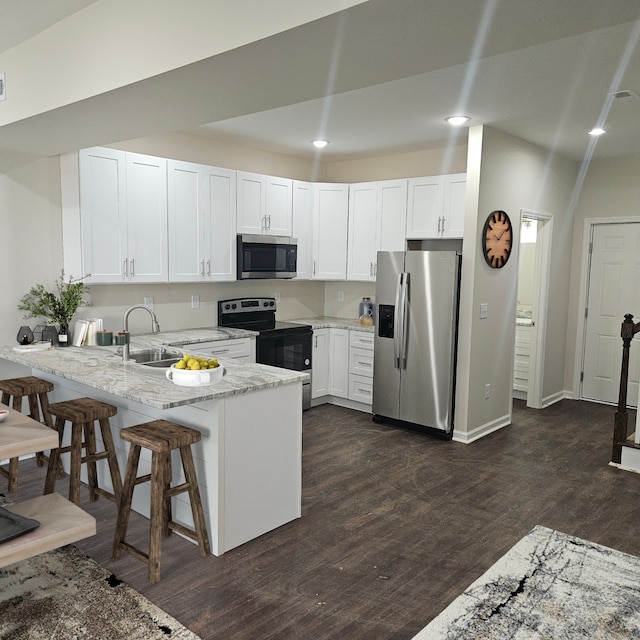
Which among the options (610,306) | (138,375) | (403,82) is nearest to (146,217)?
(138,375)

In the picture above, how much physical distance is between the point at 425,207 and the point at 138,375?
10.5 ft

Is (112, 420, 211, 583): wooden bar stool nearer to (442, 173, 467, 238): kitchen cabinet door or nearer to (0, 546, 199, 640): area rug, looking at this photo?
(0, 546, 199, 640): area rug

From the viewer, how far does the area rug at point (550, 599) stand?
2137mm

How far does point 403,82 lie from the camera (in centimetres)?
351

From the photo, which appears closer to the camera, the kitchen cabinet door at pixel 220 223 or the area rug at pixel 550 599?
the area rug at pixel 550 599

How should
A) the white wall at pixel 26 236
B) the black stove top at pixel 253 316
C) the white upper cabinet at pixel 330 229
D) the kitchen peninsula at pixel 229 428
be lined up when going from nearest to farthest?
the kitchen peninsula at pixel 229 428, the white wall at pixel 26 236, the black stove top at pixel 253 316, the white upper cabinet at pixel 330 229

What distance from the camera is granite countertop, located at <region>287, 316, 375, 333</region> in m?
5.64

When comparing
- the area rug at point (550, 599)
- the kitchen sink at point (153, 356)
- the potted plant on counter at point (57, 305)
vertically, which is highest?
the potted plant on counter at point (57, 305)

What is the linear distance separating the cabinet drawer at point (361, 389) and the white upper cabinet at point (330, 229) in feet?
3.55

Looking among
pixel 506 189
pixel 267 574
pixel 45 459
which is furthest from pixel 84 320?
pixel 506 189

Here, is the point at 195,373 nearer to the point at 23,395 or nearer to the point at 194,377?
the point at 194,377

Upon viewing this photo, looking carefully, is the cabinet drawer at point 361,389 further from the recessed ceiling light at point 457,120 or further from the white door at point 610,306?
the white door at point 610,306

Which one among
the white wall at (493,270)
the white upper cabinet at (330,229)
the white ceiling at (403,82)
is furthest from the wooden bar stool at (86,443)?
the white upper cabinet at (330,229)

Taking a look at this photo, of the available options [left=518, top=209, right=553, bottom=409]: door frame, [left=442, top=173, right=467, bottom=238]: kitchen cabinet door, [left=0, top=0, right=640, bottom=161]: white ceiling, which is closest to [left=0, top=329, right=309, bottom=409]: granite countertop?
[left=0, top=0, right=640, bottom=161]: white ceiling
